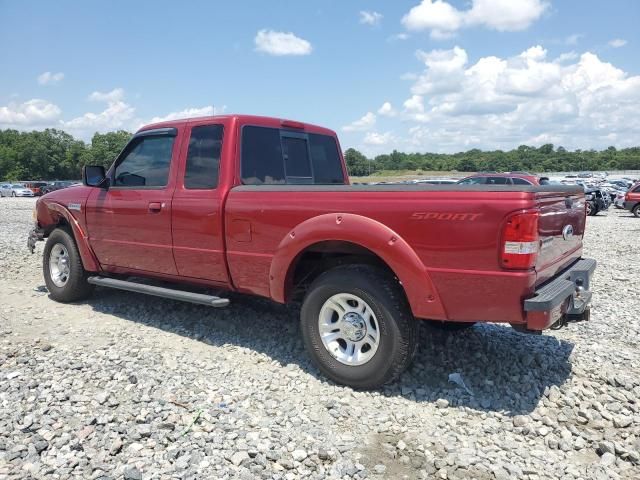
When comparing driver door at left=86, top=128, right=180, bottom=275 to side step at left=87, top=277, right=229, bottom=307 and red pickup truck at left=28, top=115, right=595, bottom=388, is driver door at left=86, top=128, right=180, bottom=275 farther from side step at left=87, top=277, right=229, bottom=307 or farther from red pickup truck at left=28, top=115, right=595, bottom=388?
side step at left=87, top=277, right=229, bottom=307

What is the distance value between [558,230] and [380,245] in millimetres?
1267

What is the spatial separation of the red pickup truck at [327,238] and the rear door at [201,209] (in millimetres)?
13

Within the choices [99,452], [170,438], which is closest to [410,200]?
[170,438]

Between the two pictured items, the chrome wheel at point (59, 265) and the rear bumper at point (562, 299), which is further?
the chrome wheel at point (59, 265)

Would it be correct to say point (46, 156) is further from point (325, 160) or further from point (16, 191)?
point (325, 160)

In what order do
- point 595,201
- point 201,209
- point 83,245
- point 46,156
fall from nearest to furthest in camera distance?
point 201,209 → point 83,245 → point 595,201 → point 46,156

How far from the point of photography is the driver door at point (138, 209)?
511cm

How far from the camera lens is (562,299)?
134 inches

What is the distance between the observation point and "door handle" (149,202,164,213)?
16.6ft

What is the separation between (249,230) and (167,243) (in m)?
1.10

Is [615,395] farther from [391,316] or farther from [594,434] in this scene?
[391,316]

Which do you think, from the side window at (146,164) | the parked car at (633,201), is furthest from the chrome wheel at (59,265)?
the parked car at (633,201)

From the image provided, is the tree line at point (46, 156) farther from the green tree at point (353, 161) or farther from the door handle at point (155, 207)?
the door handle at point (155, 207)

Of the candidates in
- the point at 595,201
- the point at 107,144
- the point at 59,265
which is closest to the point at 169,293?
the point at 59,265
